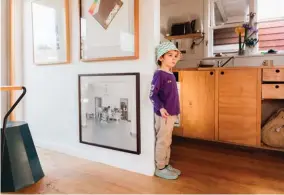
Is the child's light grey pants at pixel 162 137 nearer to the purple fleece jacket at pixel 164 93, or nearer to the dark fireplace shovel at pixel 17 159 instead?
the purple fleece jacket at pixel 164 93

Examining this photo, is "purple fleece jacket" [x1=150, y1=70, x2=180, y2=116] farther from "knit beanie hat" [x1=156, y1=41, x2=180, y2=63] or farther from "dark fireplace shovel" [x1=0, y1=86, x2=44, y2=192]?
"dark fireplace shovel" [x1=0, y1=86, x2=44, y2=192]

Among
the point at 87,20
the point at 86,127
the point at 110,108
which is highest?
the point at 87,20

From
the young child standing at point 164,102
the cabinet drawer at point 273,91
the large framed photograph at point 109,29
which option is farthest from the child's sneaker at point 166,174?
the cabinet drawer at point 273,91

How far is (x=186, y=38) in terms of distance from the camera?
3287 mm

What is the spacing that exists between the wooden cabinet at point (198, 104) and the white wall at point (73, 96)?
93 cm

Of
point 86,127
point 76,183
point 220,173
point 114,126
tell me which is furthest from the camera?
point 86,127

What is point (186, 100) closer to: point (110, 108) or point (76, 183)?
point (110, 108)

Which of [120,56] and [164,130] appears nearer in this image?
[164,130]

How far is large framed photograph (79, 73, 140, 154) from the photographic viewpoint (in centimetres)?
188

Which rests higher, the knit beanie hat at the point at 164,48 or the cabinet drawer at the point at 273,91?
the knit beanie hat at the point at 164,48

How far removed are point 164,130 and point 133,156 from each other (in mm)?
352

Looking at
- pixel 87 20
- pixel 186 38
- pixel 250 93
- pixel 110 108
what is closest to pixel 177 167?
pixel 110 108

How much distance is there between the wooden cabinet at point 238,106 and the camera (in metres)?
2.30

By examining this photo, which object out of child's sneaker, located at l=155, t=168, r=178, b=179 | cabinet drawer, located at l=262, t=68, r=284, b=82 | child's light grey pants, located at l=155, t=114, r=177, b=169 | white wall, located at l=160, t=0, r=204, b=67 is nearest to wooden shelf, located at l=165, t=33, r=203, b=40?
white wall, located at l=160, t=0, r=204, b=67
